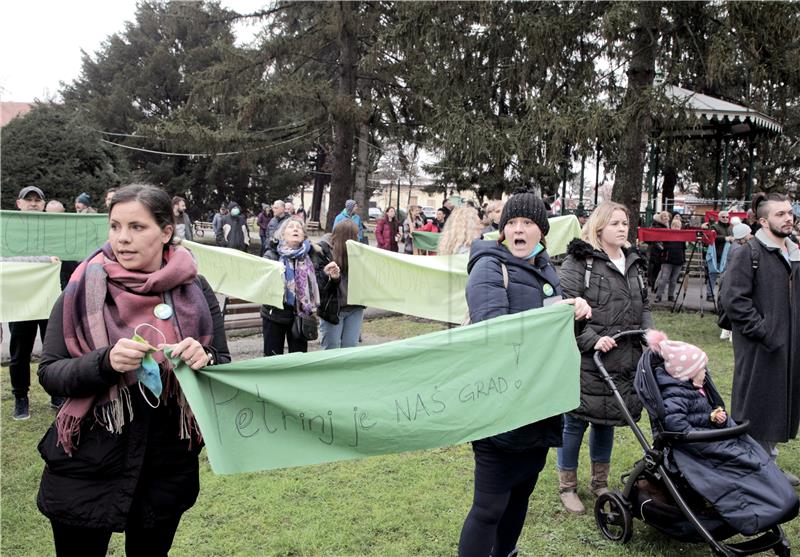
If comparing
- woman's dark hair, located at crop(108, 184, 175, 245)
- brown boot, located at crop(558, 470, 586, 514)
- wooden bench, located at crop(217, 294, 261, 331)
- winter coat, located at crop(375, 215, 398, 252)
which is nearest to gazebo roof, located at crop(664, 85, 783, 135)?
winter coat, located at crop(375, 215, 398, 252)

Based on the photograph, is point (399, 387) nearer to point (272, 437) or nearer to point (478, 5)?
point (272, 437)

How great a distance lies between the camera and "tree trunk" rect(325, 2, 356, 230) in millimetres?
21094

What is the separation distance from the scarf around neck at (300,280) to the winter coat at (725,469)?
3551mm

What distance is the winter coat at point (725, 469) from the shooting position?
332cm

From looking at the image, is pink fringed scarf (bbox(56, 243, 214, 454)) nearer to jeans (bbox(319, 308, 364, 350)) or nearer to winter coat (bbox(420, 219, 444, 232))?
jeans (bbox(319, 308, 364, 350))

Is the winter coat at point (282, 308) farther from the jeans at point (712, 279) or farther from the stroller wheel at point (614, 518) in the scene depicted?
the jeans at point (712, 279)

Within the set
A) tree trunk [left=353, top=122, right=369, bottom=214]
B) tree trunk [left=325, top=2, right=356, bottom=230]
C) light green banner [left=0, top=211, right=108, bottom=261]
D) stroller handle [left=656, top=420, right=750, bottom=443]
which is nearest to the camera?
stroller handle [left=656, top=420, right=750, bottom=443]

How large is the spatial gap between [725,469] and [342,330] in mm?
4675

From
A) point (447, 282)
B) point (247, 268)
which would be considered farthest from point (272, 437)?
point (447, 282)

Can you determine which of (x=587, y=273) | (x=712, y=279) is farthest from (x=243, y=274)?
(x=712, y=279)

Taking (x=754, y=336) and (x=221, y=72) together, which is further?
(x=221, y=72)

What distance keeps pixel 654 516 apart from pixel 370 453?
1867 millimetres

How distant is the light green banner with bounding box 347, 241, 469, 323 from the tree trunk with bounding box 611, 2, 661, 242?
245 inches

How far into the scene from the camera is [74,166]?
18.4m
